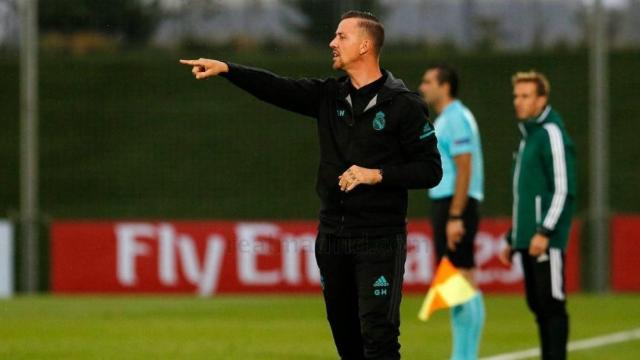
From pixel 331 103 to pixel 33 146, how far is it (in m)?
13.9

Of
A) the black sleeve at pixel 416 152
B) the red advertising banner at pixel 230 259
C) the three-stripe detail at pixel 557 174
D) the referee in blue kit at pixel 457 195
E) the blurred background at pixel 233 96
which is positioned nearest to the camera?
the black sleeve at pixel 416 152

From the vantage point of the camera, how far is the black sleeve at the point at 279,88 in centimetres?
770

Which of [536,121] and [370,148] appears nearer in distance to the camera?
[370,148]

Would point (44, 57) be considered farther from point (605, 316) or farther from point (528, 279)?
point (528, 279)

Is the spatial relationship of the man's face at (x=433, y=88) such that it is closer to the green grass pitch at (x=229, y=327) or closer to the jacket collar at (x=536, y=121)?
the jacket collar at (x=536, y=121)

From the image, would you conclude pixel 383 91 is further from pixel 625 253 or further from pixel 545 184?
pixel 625 253

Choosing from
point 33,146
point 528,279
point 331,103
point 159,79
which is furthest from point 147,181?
point 331,103

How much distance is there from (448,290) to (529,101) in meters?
1.67

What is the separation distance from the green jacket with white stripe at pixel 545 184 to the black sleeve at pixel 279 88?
2360mm

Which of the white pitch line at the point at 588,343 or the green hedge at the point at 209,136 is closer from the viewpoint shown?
the white pitch line at the point at 588,343

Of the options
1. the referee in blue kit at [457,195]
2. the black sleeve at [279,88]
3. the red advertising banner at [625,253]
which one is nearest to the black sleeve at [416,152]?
the black sleeve at [279,88]

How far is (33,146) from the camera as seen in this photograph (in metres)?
21.1

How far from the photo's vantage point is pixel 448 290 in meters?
10.8

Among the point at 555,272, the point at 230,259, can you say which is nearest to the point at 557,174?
the point at 555,272
